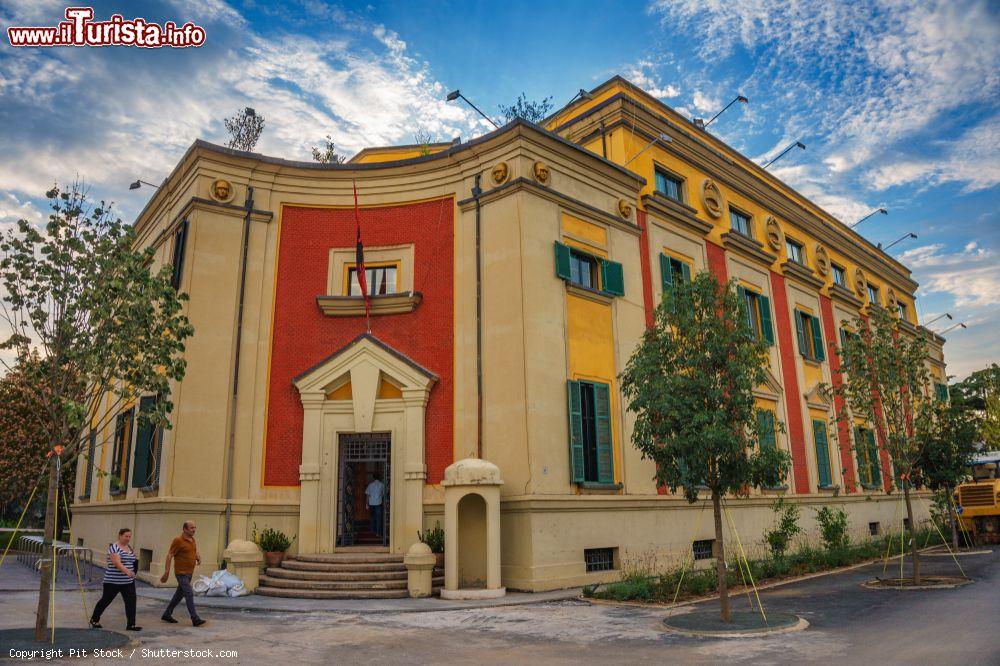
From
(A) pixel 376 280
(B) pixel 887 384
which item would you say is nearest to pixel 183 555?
(A) pixel 376 280

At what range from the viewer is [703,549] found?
18734 millimetres

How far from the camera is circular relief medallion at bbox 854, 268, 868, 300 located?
1247 inches

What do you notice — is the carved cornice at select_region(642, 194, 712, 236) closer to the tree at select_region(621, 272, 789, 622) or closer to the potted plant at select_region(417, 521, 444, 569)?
the tree at select_region(621, 272, 789, 622)

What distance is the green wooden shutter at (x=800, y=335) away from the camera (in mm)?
25859

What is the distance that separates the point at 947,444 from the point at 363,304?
1560 centimetres

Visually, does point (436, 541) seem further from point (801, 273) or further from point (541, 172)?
point (801, 273)

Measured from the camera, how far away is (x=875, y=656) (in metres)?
8.18

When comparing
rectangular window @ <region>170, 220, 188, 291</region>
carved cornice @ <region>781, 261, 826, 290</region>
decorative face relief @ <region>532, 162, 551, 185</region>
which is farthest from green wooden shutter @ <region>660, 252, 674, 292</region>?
rectangular window @ <region>170, 220, 188, 291</region>

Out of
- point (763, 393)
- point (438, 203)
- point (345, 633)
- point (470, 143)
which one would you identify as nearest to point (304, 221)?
point (438, 203)

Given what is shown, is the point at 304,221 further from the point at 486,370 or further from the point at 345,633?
the point at 345,633

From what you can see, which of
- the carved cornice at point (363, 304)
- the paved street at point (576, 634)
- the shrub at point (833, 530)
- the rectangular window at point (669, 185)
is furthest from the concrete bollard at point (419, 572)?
the shrub at point (833, 530)

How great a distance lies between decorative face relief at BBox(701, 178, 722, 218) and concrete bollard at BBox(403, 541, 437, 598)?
48.2 feet

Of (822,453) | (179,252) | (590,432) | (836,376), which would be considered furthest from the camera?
(836,376)

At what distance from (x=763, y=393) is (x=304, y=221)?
15185mm
